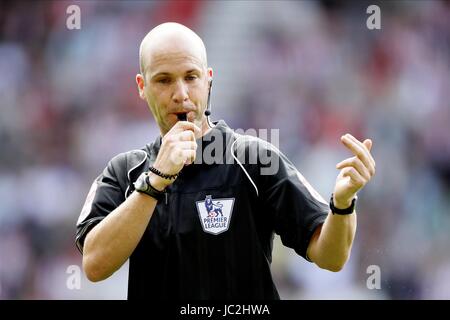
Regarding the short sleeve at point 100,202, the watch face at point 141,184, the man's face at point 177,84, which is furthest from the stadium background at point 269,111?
the watch face at point 141,184

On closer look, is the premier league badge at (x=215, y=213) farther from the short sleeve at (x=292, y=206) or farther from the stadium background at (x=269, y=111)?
the stadium background at (x=269, y=111)

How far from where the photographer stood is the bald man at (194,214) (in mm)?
2465

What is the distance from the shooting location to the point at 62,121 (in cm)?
670

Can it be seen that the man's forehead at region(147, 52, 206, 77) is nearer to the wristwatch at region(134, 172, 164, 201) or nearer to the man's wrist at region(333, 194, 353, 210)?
the wristwatch at region(134, 172, 164, 201)

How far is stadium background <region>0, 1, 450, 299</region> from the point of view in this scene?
20.1 feet

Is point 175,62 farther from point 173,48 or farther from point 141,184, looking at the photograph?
point 141,184

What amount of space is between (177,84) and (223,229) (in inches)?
21.6

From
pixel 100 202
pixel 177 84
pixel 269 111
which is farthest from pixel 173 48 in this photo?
pixel 269 111

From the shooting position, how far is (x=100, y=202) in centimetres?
274

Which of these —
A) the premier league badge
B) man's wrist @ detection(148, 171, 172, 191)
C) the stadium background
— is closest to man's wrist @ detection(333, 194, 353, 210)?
the premier league badge

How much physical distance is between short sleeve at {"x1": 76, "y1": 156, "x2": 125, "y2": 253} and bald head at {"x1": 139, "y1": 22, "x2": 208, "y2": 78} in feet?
1.48
